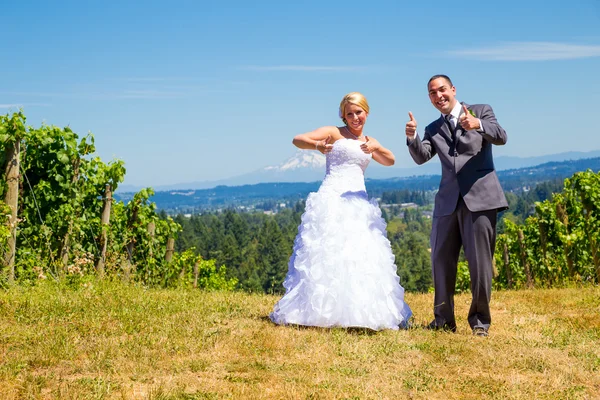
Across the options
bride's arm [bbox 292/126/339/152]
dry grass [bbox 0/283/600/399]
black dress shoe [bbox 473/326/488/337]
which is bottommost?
black dress shoe [bbox 473/326/488/337]

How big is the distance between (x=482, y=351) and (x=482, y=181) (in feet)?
6.21

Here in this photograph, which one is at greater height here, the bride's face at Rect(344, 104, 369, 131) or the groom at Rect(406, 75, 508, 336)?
the bride's face at Rect(344, 104, 369, 131)

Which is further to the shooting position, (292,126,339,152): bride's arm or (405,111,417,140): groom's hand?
(292,126,339,152): bride's arm

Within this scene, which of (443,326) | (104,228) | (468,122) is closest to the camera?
(468,122)

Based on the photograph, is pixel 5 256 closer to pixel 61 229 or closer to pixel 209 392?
pixel 61 229

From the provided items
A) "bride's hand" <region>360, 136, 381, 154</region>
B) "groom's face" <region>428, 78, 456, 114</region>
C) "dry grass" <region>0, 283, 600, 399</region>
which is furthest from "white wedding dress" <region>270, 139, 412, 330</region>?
"groom's face" <region>428, 78, 456, 114</region>

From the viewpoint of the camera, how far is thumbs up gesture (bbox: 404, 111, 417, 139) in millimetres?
7234

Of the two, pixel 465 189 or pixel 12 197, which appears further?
pixel 12 197

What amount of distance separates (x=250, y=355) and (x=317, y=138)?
2.91m

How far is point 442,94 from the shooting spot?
24.1 ft

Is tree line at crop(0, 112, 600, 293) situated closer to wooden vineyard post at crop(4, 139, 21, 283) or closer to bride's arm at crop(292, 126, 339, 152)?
wooden vineyard post at crop(4, 139, 21, 283)

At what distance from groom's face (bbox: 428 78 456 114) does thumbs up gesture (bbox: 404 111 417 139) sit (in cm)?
39

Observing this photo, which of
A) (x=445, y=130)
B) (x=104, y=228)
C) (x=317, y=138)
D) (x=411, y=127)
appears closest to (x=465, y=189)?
(x=445, y=130)

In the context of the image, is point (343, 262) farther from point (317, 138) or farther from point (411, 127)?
point (411, 127)
